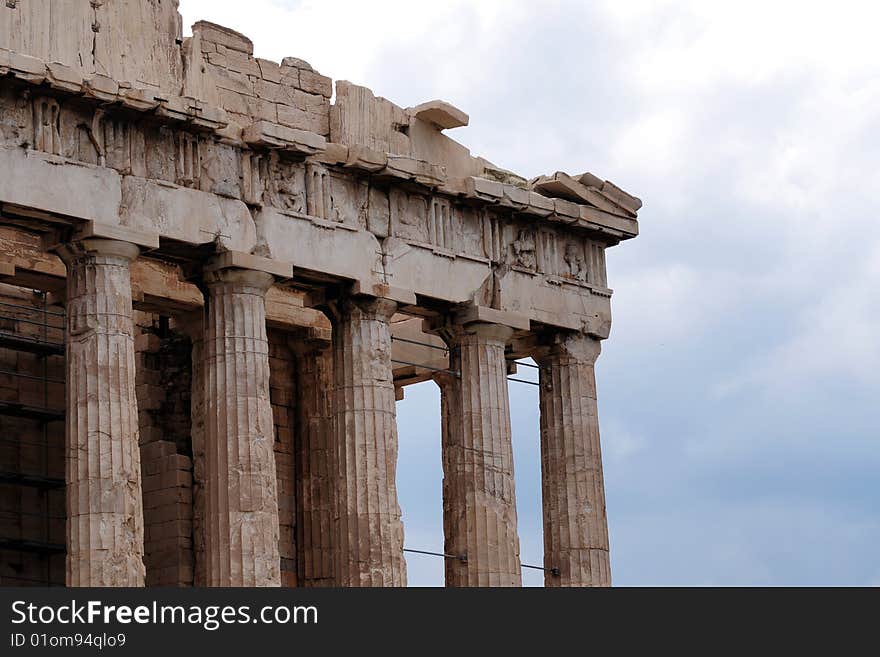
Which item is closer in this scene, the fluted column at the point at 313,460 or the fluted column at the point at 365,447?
the fluted column at the point at 365,447

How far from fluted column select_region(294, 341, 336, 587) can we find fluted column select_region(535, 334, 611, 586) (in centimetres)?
351

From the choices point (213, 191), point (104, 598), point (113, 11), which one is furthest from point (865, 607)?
point (113, 11)

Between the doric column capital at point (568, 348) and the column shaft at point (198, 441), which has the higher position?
the doric column capital at point (568, 348)

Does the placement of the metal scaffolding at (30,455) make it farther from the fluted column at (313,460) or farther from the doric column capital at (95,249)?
the fluted column at (313,460)

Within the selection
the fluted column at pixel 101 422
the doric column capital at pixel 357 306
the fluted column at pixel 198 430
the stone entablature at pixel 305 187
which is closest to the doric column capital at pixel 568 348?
the stone entablature at pixel 305 187

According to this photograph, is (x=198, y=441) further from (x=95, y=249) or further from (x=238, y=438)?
(x=95, y=249)

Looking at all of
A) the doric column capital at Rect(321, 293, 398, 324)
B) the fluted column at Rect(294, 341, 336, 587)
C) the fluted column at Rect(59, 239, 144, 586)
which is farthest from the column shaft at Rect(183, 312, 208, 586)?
the fluted column at Rect(294, 341, 336, 587)

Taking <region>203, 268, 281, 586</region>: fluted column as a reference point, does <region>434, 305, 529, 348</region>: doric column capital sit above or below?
above

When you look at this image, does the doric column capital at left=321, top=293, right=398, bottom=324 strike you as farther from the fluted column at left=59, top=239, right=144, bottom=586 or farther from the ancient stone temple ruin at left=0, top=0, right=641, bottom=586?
the fluted column at left=59, top=239, right=144, bottom=586

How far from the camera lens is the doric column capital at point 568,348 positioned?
123 feet

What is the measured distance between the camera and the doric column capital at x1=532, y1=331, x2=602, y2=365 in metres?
37.4

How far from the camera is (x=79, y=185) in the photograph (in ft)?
103

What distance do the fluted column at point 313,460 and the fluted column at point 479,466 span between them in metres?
2.81

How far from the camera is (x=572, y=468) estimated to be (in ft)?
121
